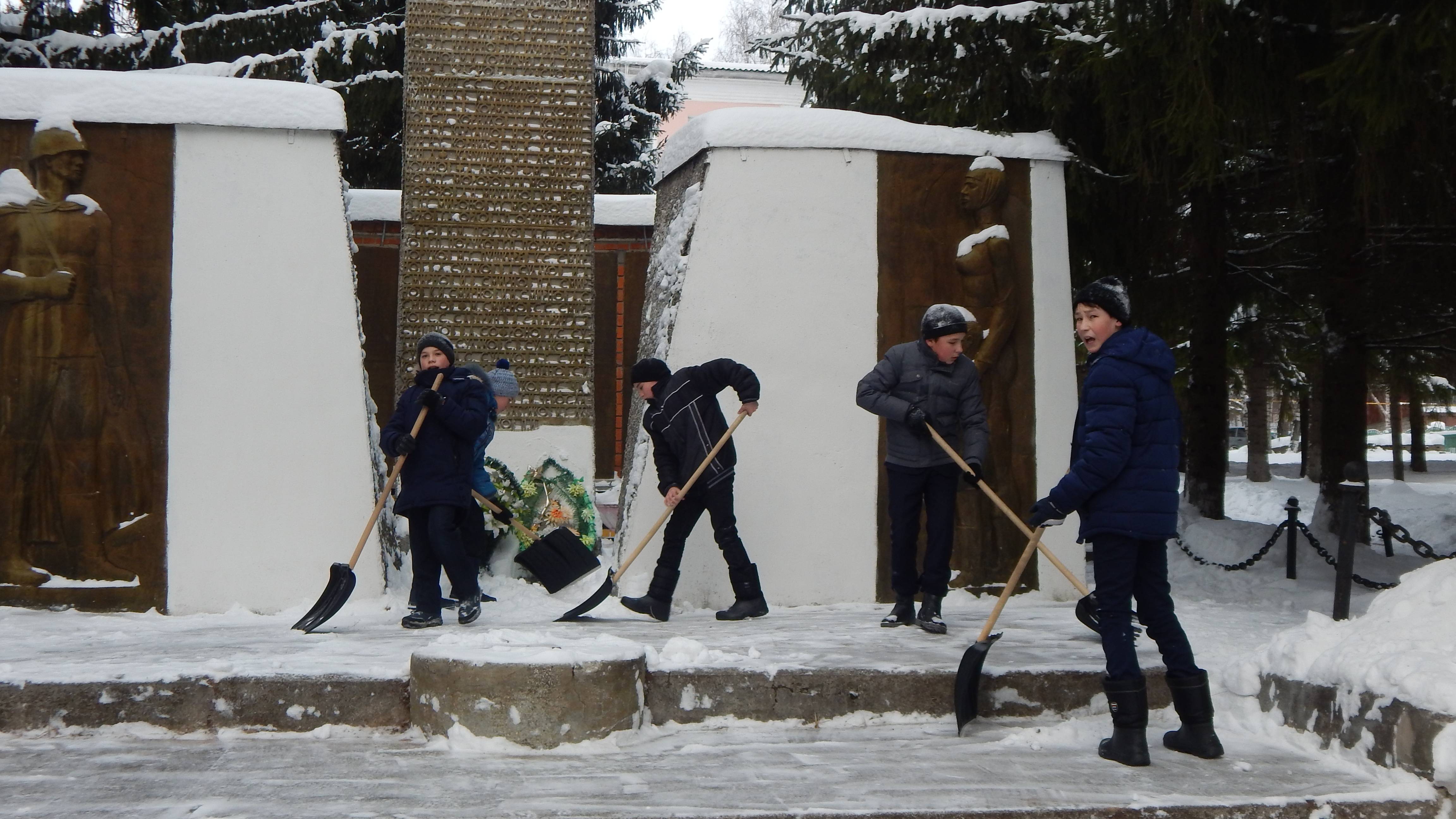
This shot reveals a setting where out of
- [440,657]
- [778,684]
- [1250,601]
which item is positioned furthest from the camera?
[1250,601]

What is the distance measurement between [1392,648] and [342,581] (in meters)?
4.62

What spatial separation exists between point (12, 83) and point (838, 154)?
4592 millimetres

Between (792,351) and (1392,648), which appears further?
(792,351)

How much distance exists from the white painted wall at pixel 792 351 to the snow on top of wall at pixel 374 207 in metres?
3.12

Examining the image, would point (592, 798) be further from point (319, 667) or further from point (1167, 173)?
point (1167, 173)

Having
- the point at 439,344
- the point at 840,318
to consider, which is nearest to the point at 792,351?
the point at 840,318

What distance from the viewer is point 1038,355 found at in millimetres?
7758

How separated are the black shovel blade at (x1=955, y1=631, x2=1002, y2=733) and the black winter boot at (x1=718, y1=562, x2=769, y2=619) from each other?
1.97 m

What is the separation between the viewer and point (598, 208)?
32.8ft

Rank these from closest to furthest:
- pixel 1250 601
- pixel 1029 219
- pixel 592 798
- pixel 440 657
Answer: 1. pixel 592 798
2. pixel 440 657
3. pixel 1029 219
4. pixel 1250 601

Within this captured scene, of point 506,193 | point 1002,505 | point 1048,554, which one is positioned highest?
point 506,193

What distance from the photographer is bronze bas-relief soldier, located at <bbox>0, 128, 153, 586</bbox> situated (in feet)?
22.1

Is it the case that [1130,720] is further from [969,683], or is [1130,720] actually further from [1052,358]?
[1052,358]

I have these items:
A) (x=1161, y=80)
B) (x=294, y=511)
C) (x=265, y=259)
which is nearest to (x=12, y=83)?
(x=265, y=259)
